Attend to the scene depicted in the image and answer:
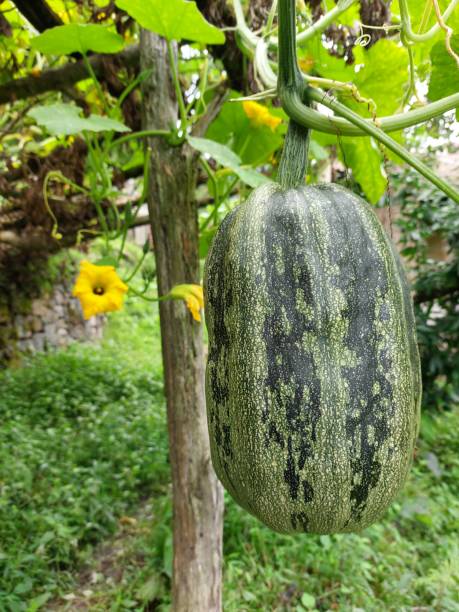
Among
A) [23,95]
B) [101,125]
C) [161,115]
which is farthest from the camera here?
[23,95]

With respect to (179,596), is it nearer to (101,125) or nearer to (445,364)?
(101,125)

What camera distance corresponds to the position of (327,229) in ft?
2.31

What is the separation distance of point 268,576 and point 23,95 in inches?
86.4

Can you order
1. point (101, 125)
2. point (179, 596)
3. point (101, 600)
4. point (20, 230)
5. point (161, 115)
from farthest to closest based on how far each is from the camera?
1. point (20, 230)
2. point (101, 600)
3. point (179, 596)
4. point (161, 115)
5. point (101, 125)

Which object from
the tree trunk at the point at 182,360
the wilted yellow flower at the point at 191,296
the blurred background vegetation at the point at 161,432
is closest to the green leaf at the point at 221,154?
the blurred background vegetation at the point at 161,432

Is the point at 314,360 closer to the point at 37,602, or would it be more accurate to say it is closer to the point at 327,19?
the point at 327,19

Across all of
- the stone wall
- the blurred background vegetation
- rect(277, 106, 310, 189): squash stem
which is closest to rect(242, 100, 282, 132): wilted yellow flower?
the blurred background vegetation

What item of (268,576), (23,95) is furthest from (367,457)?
(268,576)

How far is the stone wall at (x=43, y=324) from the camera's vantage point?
5.27 meters

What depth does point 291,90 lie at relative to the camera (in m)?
0.62

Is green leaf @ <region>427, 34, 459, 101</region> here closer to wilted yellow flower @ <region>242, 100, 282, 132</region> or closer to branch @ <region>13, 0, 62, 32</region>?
wilted yellow flower @ <region>242, 100, 282, 132</region>

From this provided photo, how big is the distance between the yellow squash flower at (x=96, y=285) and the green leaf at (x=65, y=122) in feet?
Result: 1.42

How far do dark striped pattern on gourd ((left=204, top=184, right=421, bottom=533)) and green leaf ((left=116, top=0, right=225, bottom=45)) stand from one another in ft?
1.93

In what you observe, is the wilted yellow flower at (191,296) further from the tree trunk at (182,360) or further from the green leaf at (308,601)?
the green leaf at (308,601)
